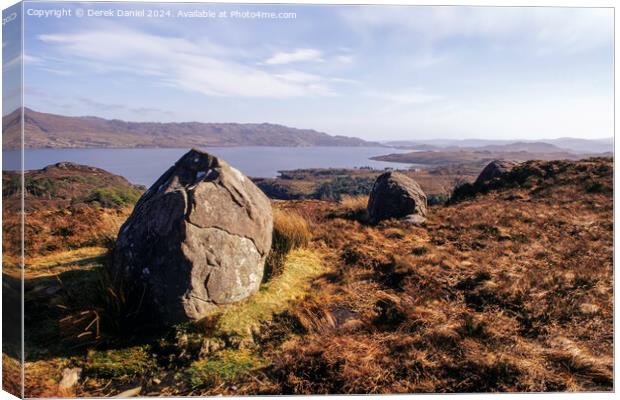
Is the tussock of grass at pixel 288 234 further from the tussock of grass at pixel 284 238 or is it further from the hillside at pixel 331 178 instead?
the hillside at pixel 331 178

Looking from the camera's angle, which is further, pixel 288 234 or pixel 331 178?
pixel 331 178

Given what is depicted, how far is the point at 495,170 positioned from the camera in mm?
19219

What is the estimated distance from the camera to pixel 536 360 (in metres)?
4.37

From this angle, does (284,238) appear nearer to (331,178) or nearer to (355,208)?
→ (355,208)

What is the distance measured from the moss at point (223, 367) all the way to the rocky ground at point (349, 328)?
14 millimetres

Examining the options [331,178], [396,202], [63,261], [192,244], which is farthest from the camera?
[331,178]

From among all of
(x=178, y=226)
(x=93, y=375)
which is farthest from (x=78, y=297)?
(x=178, y=226)

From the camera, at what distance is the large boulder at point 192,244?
15.6ft

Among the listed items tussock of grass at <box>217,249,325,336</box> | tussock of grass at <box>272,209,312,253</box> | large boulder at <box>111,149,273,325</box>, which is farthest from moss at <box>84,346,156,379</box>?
tussock of grass at <box>272,209,312,253</box>

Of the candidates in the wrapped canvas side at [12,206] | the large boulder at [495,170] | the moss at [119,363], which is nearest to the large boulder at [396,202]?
the moss at [119,363]

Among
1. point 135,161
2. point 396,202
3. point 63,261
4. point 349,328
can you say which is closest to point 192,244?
point 349,328

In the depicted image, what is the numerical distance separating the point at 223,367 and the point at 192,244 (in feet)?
4.99

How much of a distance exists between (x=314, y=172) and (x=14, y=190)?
94.1 meters

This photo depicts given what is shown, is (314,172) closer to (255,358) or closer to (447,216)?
(447,216)
